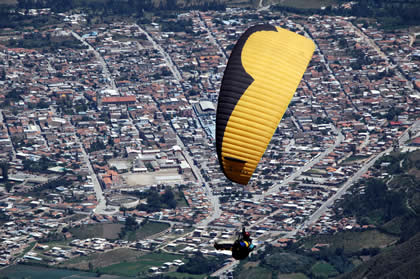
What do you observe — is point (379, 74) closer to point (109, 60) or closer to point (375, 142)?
point (375, 142)

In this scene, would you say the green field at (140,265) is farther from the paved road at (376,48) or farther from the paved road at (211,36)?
the paved road at (211,36)

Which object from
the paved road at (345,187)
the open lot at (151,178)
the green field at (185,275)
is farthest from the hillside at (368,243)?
the open lot at (151,178)

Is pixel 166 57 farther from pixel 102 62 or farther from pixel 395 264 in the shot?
pixel 395 264

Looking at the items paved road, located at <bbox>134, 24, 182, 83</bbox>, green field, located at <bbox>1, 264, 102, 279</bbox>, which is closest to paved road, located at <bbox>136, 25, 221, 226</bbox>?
paved road, located at <bbox>134, 24, 182, 83</bbox>

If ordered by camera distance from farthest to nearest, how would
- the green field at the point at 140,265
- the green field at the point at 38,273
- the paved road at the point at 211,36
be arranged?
the paved road at the point at 211,36
the green field at the point at 140,265
the green field at the point at 38,273

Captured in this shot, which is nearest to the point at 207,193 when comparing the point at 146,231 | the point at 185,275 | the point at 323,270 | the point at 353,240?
the point at 146,231
